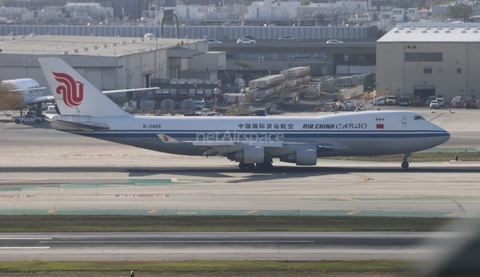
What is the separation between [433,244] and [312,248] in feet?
87.0

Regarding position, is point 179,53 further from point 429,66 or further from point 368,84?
point 429,66

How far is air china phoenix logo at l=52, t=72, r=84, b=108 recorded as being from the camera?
53750 millimetres

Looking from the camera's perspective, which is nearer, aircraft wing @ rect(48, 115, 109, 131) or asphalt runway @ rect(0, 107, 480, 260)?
asphalt runway @ rect(0, 107, 480, 260)

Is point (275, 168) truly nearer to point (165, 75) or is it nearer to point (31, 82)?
point (31, 82)

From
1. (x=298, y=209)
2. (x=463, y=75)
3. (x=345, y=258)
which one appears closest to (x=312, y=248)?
(x=345, y=258)

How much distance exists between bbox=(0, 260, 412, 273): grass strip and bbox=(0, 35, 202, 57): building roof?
79119 mm

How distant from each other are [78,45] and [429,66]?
56357mm

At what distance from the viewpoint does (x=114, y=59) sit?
336 ft

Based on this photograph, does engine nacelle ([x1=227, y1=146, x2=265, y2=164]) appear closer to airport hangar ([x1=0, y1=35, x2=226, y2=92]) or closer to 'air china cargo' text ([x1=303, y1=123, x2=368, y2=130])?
'air china cargo' text ([x1=303, y1=123, x2=368, y2=130])

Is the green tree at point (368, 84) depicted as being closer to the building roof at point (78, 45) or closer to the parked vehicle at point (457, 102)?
the parked vehicle at point (457, 102)

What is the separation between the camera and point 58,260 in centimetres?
2962

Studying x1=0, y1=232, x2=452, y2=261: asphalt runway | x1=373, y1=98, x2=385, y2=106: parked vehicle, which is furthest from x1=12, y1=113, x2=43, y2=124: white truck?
x1=0, y1=232, x2=452, y2=261: asphalt runway

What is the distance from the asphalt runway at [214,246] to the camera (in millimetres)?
30391

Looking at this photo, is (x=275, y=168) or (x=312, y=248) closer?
(x=312, y=248)
